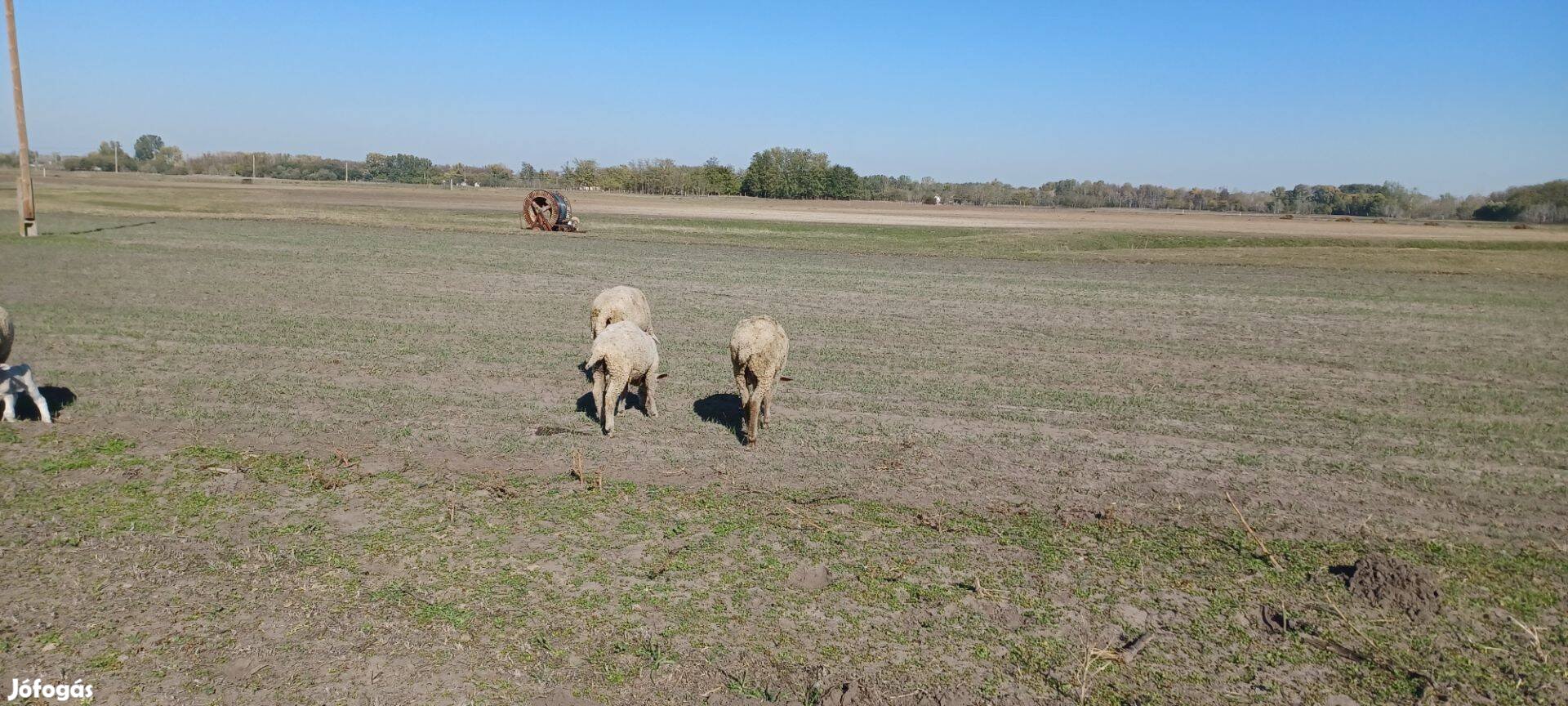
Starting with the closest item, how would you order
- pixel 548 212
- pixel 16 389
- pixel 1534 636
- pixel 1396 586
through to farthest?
pixel 1534 636 < pixel 1396 586 < pixel 16 389 < pixel 548 212

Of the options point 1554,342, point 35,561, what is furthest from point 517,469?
point 1554,342

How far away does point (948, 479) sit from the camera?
351 inches

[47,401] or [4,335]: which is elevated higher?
[4,335]

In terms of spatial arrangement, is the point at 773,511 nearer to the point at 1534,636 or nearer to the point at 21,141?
the point at 1534,636

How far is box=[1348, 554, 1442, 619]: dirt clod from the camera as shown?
21.0 feet

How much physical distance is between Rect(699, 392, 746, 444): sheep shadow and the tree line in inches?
4508

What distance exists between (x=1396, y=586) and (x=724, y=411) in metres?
7.16

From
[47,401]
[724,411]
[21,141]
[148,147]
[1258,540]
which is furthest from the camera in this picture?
[148,147]

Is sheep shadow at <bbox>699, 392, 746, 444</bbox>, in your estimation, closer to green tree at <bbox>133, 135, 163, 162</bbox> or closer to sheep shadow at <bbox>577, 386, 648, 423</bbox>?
sheep shadow at <bbox>577, 386, 648, 423</bbox>

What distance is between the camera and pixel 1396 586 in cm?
657

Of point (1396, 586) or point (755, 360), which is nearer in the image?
point (1396, 586)

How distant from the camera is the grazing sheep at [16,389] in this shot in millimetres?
9562

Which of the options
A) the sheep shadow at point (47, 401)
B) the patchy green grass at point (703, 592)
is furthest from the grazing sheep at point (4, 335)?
the patchy green grass at point (703, 592)

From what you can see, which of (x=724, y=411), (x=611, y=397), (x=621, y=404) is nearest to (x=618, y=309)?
(x=621, y=404)
